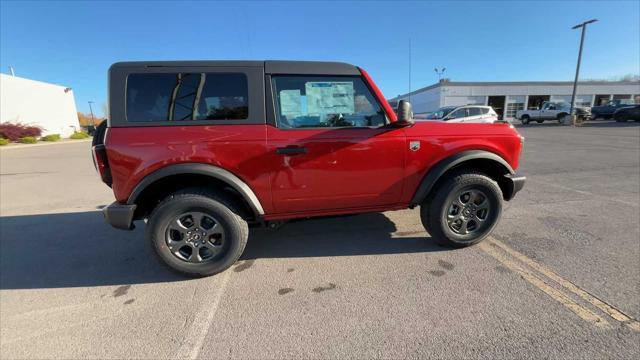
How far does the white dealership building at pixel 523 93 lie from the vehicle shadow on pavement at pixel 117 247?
129 ft

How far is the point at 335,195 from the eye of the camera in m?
2.88

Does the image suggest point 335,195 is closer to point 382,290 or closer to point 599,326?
point 382,290

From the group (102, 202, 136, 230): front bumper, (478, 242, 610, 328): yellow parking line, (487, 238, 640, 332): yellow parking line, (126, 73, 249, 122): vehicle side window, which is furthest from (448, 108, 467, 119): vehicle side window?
(102, 202, 136, 230): front bumper

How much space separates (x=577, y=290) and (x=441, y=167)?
1.48 m

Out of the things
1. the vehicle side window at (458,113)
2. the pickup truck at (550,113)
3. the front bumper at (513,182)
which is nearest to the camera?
the front bumper at (513,182)

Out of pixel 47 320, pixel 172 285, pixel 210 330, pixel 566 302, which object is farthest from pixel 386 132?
pixel 47 320

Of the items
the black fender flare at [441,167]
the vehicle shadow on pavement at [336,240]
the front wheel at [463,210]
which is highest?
the black fender flare at [441,167]

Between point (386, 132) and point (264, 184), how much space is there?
1283 mm

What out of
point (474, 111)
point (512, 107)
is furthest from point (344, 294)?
point (512, 107)

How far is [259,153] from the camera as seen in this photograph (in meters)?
2.61

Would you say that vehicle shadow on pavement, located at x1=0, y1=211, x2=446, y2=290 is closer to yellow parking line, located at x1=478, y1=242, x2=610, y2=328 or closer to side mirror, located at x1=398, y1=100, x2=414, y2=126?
yellow parking line, located at x1=478, y1=242, x2=610, y2=328

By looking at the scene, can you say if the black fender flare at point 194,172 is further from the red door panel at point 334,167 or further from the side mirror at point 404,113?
the side mirror at point 404,113

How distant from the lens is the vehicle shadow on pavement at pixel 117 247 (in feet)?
9.46

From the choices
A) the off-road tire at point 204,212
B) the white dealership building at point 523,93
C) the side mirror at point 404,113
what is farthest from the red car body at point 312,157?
the white dealership building at point 523,93
